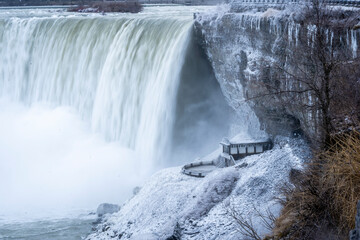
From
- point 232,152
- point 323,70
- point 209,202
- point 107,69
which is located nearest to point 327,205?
point 323,70

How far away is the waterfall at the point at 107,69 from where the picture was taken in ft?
83.3

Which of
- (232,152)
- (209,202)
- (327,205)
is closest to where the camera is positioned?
(327,205)

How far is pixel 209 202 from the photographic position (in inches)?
580

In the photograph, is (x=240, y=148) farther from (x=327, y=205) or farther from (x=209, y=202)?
(x=327, y=205)

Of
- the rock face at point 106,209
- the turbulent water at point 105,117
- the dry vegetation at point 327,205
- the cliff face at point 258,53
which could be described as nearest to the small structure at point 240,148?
the cliff face at point 258,53

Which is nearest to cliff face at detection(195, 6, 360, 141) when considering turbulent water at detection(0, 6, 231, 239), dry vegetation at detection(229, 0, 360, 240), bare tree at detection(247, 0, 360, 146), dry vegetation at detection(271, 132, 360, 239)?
bare tree at detection(247, 0, 360, 146)

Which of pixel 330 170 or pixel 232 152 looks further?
pixel 232 152

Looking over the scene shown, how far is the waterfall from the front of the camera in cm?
2539

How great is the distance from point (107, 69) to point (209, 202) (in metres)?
15.2

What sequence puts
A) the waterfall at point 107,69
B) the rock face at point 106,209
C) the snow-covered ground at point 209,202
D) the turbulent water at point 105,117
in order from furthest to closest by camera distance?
the waterfall at point 107,69 → the turbulent water at point 105,117 → the rock face at point 106,209 → the snow-covered ground at point 209,202

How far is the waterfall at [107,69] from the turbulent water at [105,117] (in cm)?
5

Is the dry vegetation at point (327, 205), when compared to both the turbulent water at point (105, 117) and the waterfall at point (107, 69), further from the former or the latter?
the waterfall at point (107, 69)

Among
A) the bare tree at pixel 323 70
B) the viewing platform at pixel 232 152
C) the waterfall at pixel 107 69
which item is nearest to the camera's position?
the bare tree at pixel 323 70

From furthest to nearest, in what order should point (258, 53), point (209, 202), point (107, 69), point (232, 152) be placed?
1. point (107, 69)
2. point (258, 53)
3. point (232, 152)
4. point (209, 202)
